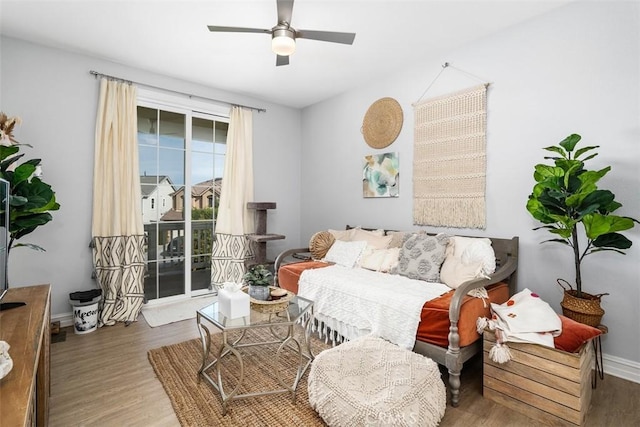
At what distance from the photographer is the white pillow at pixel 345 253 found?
130 inches

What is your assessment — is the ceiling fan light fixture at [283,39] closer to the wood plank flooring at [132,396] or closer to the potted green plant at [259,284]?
the potted green plant at [259,284]

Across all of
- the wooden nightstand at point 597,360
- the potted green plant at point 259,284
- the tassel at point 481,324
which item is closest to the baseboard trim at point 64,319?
the potted green plant at point 259,284

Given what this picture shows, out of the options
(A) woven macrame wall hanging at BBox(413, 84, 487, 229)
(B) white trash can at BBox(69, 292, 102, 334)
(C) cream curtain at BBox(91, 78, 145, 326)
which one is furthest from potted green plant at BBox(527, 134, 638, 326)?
(B) white trash can at BBox(69, 292, 102, 334)

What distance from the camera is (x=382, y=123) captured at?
3729mm

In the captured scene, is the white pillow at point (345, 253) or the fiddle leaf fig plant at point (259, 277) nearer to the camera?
the fiddle leaf fig plant at point (259, 277)

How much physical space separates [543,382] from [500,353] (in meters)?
0.24

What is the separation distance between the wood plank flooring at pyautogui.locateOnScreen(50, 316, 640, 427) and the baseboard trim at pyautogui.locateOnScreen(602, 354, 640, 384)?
48 mm

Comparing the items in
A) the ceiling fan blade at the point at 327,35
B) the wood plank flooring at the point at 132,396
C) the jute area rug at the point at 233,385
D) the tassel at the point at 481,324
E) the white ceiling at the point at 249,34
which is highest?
the white ceiling at the point at 249,34

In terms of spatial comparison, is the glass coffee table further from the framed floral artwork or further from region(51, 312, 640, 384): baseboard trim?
region(51, 312, 640, 384): baseboard trim

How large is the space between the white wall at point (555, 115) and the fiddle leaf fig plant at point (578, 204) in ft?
0.94

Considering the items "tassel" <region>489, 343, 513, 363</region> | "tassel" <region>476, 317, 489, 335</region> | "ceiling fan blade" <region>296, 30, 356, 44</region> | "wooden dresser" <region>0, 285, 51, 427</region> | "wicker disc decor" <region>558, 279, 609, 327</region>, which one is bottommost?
"tassel" <region>489, 343, 513, 363</region>

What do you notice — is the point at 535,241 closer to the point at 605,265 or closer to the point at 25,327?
the point at 605,265

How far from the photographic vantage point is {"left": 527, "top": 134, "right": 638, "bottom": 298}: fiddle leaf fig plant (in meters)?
1.97

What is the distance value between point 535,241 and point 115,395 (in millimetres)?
3301
